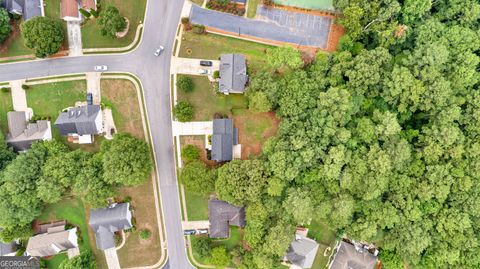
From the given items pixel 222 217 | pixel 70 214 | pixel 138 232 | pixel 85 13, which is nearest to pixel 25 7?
pixel 85 13

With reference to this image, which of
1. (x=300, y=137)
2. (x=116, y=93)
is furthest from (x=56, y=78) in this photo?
(x=300, y=137)

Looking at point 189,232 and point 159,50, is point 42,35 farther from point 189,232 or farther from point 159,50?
point 189,232

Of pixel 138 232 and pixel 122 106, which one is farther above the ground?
pixel 122 106

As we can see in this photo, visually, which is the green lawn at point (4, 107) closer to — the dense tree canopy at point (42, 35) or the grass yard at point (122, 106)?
the dense tree canopy at point (42, 35)

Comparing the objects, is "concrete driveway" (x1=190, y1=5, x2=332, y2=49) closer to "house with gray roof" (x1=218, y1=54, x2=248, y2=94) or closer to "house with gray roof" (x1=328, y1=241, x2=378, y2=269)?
"house with gray roof" (x1=218, y1=54, x2=248, y2=94)

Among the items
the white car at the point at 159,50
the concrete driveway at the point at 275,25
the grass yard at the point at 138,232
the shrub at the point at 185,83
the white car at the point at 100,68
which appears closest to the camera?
the shrub at the point at 185,83

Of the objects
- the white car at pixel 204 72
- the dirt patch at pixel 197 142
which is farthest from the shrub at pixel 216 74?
the dirt patch at pixel 197 142
